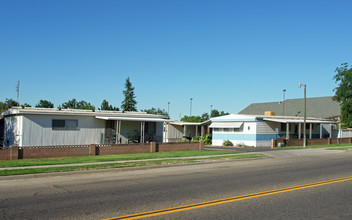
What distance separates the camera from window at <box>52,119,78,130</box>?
73.0ft

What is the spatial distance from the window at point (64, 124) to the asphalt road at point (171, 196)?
10.4 meters

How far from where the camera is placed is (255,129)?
3045 cm

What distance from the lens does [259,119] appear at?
1204 inches

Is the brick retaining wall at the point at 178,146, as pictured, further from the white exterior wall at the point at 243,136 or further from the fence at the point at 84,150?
the white exterior wall at the point at 243,136

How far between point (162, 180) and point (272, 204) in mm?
4727

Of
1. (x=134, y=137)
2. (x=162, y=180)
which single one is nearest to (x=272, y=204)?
(x=162, y=180)

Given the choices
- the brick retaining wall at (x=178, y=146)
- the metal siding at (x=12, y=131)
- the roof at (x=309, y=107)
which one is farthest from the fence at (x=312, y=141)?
the metal siding at (x=12, y=131)

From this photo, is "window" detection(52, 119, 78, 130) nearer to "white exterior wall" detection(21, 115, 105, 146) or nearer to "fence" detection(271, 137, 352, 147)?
"white exterior wall" detection(21, 115, 105, 146)

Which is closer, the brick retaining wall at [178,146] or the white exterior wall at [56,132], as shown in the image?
the white exterior wall at [56,132]

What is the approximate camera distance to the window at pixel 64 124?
2225 cm

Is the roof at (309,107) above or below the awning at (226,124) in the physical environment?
above

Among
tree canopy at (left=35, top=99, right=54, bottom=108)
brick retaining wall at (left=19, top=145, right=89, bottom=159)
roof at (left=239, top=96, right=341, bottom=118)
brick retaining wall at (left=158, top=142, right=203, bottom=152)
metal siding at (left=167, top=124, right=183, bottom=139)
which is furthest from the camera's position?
tree canopy at (left=35, top=99, right=54, bottom=108)

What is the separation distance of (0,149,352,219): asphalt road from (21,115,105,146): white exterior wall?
32.9 feet

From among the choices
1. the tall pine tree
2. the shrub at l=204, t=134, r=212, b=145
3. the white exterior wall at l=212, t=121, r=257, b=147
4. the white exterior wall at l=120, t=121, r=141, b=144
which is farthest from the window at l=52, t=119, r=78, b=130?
the tall pine tree
